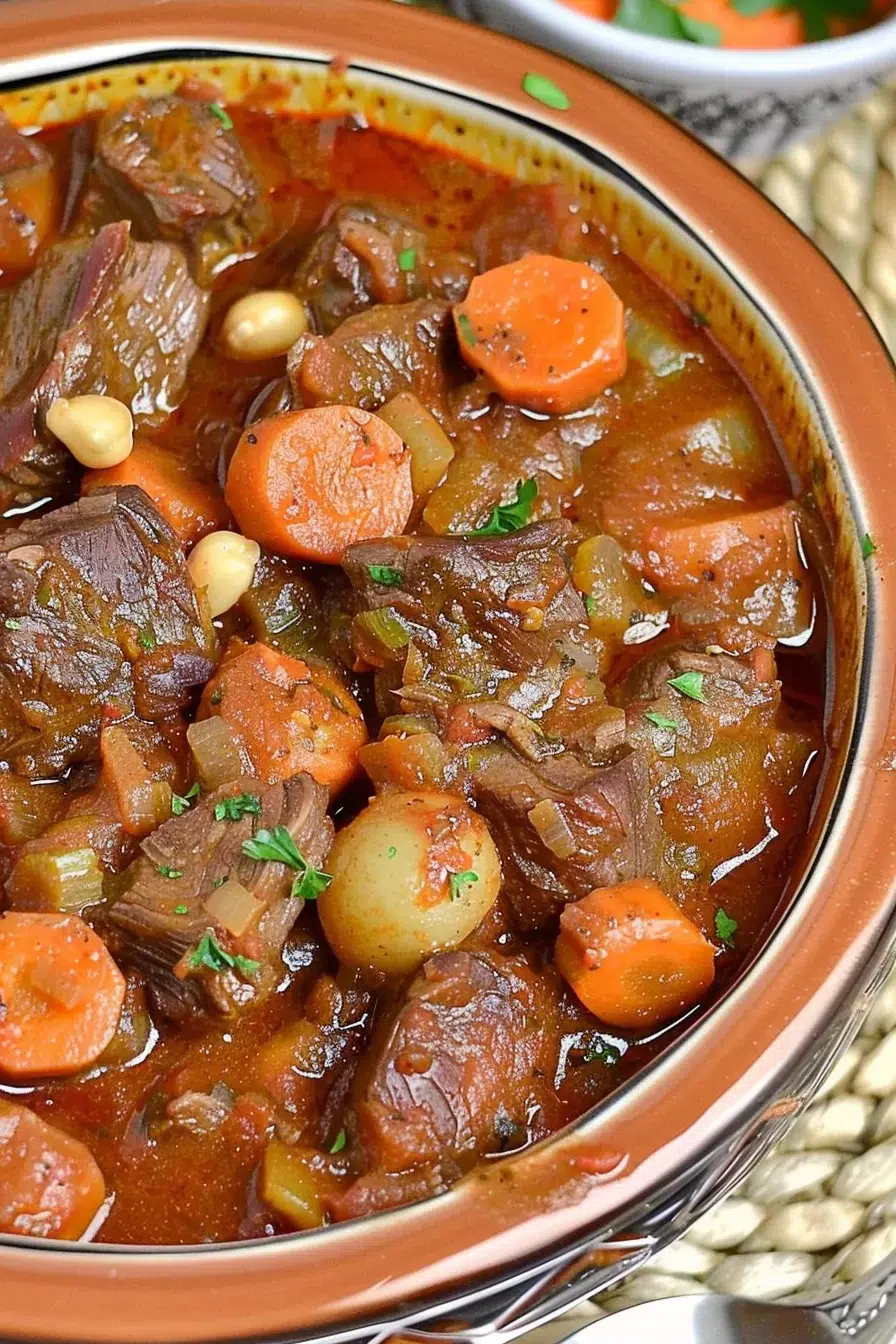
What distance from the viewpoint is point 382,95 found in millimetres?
3492

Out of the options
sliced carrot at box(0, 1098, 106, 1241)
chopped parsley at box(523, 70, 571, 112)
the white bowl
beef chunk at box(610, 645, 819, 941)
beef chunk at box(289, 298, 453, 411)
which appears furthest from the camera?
the white bowl

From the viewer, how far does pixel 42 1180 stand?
2.33 m

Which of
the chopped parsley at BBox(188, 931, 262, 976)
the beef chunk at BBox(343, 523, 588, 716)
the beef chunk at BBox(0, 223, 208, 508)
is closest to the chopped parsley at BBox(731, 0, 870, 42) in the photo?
the beef chunk at BBox(0, 223, 208, 508)

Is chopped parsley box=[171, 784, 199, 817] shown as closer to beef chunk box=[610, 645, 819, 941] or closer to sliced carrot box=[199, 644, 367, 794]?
sliced carrot box=[199, 644, 367, 794]

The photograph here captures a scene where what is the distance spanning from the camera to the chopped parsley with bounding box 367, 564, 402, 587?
2818 mm

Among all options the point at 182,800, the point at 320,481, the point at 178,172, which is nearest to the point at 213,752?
the point at 182,800

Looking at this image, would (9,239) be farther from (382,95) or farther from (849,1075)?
(849,1075)

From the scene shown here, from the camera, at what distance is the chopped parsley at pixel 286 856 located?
8.30ft

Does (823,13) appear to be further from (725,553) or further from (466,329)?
(725,553)

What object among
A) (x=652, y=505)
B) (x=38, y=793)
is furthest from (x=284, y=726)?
(x=652, y=505)

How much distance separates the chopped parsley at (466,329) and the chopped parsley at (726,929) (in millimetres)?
1355

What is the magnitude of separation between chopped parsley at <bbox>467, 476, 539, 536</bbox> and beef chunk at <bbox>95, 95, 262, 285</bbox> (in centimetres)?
94

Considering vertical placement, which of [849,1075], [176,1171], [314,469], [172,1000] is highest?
[314,469]

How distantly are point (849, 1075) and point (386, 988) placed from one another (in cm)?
118
